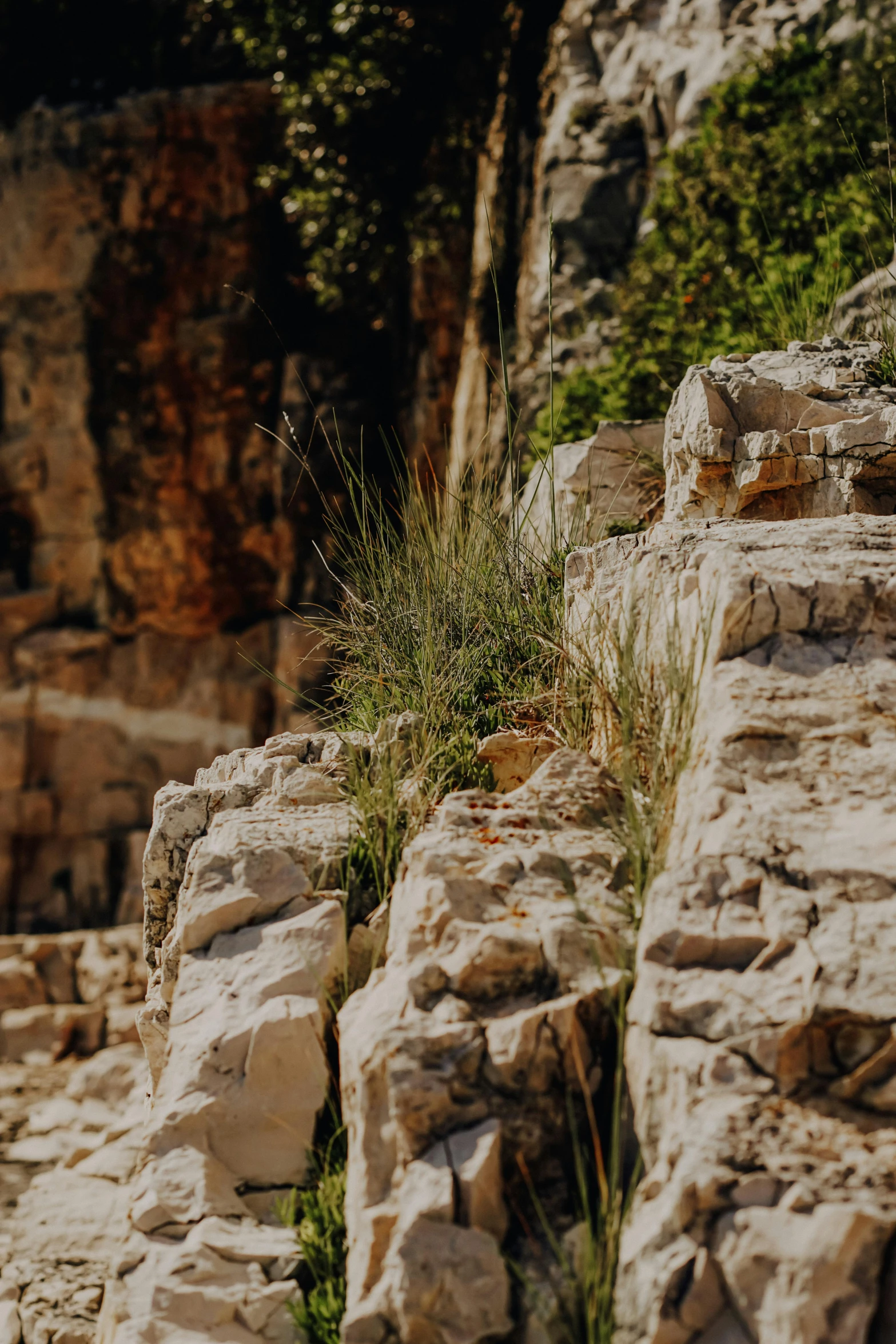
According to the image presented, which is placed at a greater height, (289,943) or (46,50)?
(46,50)

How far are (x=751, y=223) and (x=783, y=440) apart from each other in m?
2.87

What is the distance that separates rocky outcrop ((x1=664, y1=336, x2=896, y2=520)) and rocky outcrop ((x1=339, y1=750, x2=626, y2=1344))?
5.12 ft

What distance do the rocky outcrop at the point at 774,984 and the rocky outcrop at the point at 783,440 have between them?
928 mm

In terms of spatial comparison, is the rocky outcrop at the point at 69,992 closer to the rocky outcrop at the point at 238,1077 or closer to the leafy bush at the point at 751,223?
the leafy bush at the point at 751,223

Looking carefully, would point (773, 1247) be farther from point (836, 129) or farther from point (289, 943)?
point (836, 129)

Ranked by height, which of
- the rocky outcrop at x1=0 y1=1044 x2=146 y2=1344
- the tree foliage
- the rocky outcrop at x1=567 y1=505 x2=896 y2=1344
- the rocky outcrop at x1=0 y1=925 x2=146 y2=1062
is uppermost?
the tree foliage


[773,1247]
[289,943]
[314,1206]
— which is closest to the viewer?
[773,1247]

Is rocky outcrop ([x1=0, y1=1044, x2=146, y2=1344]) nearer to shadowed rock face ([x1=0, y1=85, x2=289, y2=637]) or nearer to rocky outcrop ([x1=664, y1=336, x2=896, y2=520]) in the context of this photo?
rocky outcrop ([x1=664, y1=336, x2=896, y2=520])

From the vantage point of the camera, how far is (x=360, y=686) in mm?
2955

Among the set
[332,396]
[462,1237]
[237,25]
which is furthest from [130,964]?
[237,25]

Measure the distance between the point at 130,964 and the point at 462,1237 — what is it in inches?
257

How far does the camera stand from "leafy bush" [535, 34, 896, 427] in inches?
182

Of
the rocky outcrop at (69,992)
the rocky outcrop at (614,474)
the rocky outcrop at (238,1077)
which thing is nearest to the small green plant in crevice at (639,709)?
the rocky outcrop at (238,1077)

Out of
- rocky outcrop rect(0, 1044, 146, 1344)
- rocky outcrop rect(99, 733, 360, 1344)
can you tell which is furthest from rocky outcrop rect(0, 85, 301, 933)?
rocky outcrop rect(99, 733, 360, 1344)
